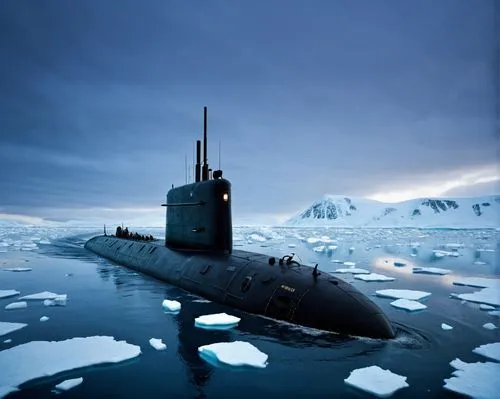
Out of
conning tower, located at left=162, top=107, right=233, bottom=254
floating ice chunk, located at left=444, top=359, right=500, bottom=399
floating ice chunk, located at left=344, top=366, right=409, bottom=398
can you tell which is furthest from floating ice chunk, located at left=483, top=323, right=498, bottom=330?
conning tower, located at left=162, top=107, right=233, bottom=254

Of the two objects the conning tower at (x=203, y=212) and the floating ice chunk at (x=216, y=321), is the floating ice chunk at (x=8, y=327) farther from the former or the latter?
the conning tower at (x=203, y=212)

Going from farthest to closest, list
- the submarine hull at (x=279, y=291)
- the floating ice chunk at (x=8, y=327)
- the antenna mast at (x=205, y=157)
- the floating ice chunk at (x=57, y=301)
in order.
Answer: the antenna mast at (x=205, y=157), the floating ice chunk at (x=57, y=301), the floating ice chunk at (x=8, y=327), the submarine hull at (x=279, y=291)

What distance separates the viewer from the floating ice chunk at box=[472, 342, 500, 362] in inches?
355

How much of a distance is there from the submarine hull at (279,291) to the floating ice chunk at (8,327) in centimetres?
641

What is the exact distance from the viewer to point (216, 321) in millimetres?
11117

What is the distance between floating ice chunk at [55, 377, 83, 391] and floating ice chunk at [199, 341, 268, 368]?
281 centimetres

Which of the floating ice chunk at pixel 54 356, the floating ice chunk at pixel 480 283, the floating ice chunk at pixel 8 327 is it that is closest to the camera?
the floating ice chunk at pixel 54 356

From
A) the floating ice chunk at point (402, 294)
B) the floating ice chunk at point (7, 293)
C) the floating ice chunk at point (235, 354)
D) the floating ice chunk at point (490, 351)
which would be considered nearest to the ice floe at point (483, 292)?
the floating ice chunk at point (402, 294)

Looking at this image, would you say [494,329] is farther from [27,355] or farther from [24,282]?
[24,282]

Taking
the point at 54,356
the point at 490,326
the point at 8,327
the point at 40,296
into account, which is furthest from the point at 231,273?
the point at 490,326

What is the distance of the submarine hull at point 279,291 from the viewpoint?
10391 millimetres

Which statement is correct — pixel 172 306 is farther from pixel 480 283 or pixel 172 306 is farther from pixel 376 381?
pixel 480 283

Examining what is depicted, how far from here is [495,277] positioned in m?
23.3

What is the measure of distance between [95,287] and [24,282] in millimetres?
4777
